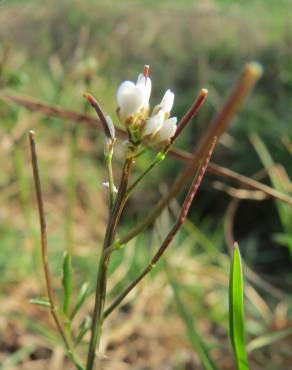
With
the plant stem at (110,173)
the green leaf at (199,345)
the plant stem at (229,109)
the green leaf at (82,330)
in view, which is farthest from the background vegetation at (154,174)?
the plant stem at (229,109)

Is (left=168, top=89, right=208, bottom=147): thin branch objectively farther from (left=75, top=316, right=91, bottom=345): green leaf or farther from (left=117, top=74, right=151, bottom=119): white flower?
(left=75, top=316, right=91, bottom=345): green leaf

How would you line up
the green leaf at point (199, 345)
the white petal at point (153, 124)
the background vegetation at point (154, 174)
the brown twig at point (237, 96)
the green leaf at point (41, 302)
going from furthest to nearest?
the background vegetation at point (154, 174) → the green leaf at point (199, 345) → the green leaf at point (41, 302) → the white petal at point (153, 124) → the brown twig at point (237, 96)

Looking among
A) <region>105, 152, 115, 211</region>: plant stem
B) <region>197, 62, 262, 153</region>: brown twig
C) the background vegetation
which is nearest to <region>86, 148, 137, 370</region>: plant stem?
<region>105, 152, 115, 211</region>: plant stem

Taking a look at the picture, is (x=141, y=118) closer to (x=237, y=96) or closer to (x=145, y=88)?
(x=145, y=88)

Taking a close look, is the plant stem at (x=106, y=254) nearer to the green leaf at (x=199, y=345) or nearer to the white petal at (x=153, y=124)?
the white petal at (x=153, y=124)

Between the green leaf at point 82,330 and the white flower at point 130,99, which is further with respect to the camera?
the green leaf at point 82,330

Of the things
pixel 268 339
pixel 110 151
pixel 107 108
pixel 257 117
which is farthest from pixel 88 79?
pixel 107 108

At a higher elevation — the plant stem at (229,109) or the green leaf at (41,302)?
the plant stem at (229,109)

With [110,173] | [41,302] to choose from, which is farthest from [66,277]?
[110,173]
